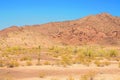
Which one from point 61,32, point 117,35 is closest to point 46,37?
point 61,32

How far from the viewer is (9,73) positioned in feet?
81.6

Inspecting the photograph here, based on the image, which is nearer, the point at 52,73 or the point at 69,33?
the point at 52,73

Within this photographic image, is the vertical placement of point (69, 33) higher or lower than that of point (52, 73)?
higher

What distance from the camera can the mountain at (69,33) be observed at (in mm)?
94088

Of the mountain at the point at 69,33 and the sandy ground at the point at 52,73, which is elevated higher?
the mountain at the point at 69,33

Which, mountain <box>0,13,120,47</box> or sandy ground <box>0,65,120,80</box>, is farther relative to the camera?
mountain <box>0,13,120,47</box>

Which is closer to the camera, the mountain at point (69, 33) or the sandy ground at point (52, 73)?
the sandy ground at point (52, 73)

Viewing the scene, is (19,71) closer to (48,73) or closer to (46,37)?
(48,73)

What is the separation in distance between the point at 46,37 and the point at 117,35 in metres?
20.5

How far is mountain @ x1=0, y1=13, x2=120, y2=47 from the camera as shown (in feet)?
309

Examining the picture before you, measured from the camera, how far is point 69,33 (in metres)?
101

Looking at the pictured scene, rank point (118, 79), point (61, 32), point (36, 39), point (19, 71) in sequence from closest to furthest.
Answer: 1. point (118, 79)
2. point (19, 71)
3. point (36, 39)
4. point (61, 32)

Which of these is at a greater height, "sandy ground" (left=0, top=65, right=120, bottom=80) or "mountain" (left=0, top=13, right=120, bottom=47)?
"mountain" (left=0, top=13, right=120, bottom=47)

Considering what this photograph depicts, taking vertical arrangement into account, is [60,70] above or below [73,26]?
below
